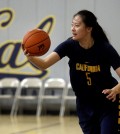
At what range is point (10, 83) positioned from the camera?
9719 mm

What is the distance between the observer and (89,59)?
333 cm

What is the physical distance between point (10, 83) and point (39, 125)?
89.7 inches

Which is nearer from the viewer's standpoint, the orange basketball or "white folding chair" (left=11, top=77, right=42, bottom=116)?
the orange basketball

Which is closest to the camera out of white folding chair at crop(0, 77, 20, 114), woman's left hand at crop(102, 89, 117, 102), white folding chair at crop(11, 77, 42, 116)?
woman's left hand at crop(102, 89, 117, 102)

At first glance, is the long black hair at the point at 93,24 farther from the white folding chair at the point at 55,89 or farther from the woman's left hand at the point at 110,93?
the white folding chair at the point at 55,89

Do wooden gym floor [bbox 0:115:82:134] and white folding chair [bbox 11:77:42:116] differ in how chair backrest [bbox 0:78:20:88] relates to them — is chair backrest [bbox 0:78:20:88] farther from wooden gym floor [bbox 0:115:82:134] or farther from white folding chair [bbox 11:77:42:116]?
wooden gym floor [bbox 0:115:82:134]

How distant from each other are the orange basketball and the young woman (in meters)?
0.08

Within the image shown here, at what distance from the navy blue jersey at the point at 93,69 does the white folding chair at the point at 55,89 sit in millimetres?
5869

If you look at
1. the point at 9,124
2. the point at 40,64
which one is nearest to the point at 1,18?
the point at 9,124

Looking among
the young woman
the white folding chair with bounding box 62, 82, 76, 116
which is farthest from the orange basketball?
A: the white folding chair with bounding box 62, 82, 76, 116

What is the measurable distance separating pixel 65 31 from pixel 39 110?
6.92 feet

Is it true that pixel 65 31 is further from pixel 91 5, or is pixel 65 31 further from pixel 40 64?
pixel 40 64

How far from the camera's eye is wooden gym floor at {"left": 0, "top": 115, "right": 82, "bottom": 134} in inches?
274

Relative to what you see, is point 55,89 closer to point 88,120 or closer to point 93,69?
point 88,120
